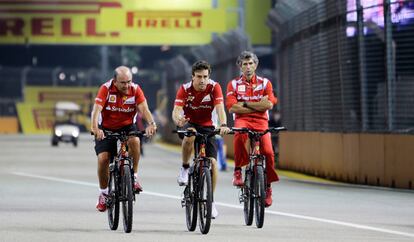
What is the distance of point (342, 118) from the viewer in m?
26.1

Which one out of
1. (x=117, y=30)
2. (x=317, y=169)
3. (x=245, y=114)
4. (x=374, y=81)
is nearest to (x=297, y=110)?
(x=317, y=169)

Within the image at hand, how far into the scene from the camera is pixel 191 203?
15.3 metres

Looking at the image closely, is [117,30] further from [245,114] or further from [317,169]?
[245,114]

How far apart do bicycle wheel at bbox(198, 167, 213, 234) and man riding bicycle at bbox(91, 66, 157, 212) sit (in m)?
0.76

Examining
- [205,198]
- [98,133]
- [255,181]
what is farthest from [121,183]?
[255,181]

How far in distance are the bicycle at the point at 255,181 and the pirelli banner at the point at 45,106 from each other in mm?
67649

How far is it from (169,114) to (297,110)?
29.3 m

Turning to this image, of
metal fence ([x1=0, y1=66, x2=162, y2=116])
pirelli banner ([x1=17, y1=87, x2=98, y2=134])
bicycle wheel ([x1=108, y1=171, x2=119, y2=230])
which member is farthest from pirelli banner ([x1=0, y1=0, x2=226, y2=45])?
bicycle wheel ([x1=108, y1=171, x2=119, y2=230])

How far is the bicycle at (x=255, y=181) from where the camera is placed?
1554 centimetres

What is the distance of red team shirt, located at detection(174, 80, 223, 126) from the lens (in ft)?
51.8

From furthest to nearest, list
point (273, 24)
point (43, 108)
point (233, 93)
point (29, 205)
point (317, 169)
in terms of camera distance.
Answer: point (43, 108)
point (273, 24)
point (317, 169)
point (29, 205)
point (233, 93)

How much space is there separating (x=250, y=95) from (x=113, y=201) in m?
2.16

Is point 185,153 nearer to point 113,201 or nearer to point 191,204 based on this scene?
point 191,204

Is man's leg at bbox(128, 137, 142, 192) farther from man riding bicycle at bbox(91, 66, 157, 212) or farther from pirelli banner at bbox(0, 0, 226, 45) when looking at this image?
pirelli banner at bbox(0, 0, 226, 45)
